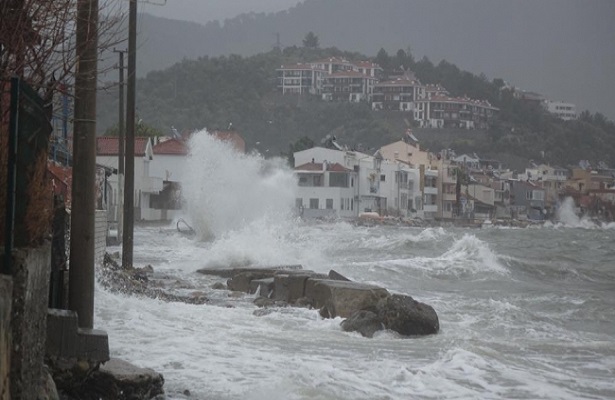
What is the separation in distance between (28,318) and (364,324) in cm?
981

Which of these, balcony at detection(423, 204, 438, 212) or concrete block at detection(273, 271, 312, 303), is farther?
balcony at detection(423, 204, 438, 212)

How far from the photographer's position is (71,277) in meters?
10.2

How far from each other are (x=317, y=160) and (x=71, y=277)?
324 feet

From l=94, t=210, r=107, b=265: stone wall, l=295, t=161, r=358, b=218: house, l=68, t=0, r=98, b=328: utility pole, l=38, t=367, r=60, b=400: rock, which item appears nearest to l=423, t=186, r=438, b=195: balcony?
l=295, t=161, r=358, b=218: house

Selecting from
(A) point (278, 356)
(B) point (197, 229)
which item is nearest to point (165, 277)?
(A) point (278, 356)

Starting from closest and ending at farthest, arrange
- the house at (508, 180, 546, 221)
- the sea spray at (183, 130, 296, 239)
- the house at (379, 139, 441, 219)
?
the sea spray at (183, 130, 296, 239) → the house at (379, 139, 441, 219) → the house at (508, 180, 546, 221)

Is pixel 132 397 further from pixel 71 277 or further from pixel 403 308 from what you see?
pixel 403 308

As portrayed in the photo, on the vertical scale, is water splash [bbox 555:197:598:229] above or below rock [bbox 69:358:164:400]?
above

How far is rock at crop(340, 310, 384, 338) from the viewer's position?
54.4 feet

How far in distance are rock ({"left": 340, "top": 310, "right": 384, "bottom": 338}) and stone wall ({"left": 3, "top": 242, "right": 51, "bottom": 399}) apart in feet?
30.0

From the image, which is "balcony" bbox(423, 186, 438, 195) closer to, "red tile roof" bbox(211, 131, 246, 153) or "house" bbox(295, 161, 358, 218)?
"house" bbox(295, 161, 358, 218)

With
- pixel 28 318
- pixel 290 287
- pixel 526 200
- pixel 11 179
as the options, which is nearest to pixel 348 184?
pixel 526 200

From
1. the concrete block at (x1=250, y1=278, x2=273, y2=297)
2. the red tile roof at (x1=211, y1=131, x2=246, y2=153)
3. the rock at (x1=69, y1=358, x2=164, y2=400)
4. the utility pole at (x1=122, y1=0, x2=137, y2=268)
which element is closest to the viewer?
the rock at (x1=69, y1=358, x2=164, y2=400)

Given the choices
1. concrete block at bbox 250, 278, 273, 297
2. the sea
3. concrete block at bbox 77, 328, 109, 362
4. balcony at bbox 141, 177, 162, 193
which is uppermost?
balcony at bbox 141, 177, 162, 193
